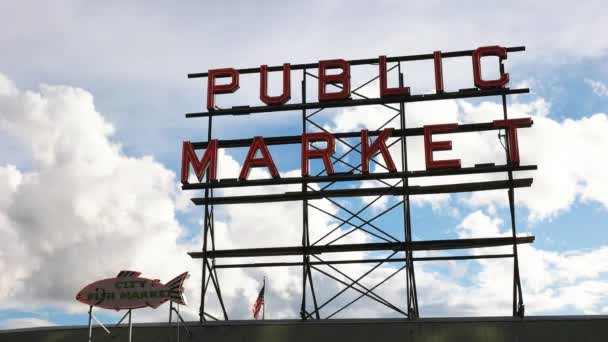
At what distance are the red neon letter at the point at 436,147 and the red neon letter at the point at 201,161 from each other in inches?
343

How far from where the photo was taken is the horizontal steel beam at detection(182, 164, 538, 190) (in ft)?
106

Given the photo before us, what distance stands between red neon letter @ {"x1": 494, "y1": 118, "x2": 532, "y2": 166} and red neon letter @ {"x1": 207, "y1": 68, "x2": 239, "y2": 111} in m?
11.1

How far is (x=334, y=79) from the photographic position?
3475cm

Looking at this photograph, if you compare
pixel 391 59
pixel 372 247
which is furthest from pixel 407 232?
pixel 391 59

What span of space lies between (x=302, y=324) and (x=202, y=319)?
4.12 metres

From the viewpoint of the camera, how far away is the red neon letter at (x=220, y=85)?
3538cm

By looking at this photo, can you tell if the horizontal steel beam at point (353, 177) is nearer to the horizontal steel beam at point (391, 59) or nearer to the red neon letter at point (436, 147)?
the red neon letter at point (436, 147)

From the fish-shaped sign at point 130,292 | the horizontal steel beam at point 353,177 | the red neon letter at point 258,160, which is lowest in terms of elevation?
the fish-shaped sign at point 130,292

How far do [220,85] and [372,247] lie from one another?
9797 millimetres

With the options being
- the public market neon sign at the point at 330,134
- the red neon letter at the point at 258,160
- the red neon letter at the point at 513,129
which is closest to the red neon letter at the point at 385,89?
the public market neon sign at the point at 330,134

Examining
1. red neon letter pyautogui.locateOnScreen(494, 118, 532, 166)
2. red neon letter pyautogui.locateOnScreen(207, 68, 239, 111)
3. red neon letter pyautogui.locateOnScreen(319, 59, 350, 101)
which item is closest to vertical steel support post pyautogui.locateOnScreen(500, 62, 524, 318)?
red neon letter pyautogui.locateOnScreen(494, 118, 532, 166)

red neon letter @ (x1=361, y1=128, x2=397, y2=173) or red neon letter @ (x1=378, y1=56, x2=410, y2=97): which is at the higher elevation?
red neon letter @ (x1=378, y1=56, x2=410, y2=97)

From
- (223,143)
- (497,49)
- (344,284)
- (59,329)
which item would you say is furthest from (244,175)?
(497,49)

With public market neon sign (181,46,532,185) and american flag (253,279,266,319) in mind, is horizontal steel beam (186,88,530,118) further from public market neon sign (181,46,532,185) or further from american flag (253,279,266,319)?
american flag (253,279,266,319)
